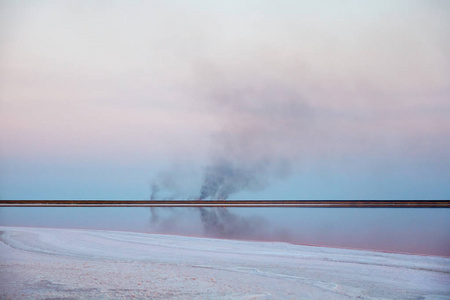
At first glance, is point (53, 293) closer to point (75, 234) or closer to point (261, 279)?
point (261, 279)

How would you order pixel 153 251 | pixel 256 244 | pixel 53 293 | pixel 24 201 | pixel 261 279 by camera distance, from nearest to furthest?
pixel 53 293 → pixel 261 279 → pixel 153 251 → pixel 256 244 → pixel 24 201

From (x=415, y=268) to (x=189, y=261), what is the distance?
3865 mm

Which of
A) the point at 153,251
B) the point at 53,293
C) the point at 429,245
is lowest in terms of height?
the point at 53,293

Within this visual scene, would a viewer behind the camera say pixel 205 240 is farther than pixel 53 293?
Yes

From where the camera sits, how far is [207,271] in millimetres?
7062

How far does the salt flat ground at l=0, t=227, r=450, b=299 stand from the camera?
5801mm

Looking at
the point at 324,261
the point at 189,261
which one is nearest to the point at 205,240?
the point at 189,261

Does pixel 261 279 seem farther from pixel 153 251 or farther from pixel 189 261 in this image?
pixel 153 251

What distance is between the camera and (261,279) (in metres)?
6.60

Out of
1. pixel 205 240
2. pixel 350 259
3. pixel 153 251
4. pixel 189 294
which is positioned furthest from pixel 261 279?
pixel 205 240

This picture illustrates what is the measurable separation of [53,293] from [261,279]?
2.88 metres

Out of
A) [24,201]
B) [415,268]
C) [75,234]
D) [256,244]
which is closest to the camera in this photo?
[415,268]

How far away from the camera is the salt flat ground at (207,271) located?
5801 millimetres

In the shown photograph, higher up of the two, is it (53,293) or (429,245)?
(429,245)
